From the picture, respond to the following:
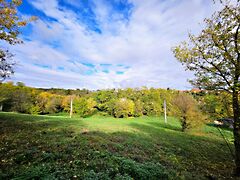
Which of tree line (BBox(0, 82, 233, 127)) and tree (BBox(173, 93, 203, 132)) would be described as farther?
tree line (BBox(0, 82, 233, 127))

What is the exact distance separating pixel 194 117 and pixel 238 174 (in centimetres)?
1412

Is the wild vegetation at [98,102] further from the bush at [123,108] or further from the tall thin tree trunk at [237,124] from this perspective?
the tall thin tree trunk at [237,124]

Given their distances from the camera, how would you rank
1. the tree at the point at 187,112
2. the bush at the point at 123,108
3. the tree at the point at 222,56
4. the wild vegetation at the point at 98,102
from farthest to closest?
Answer: the bush at the point at 123,108, the wild vegetation at the point at 98,102, the tree at the point at 187,112, the tree at the point at 222,56

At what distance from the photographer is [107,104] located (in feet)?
151

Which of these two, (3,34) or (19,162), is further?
(3,34)

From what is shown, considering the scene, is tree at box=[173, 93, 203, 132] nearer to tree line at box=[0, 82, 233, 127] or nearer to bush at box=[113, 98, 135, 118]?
tree line at box=[0, 82, 233, 127]

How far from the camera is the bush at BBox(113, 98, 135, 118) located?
43.1 m

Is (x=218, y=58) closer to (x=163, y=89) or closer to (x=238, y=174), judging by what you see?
(x=238, y=174)

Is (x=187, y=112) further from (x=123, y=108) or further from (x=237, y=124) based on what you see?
(x=123, y=108)

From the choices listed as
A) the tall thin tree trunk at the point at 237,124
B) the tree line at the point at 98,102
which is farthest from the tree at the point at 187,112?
the tree line at the point at 98,102

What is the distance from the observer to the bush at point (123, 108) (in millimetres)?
43147

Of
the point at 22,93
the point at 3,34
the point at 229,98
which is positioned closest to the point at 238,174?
the point at 229,98

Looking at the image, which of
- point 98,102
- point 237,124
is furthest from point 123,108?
point 237,124

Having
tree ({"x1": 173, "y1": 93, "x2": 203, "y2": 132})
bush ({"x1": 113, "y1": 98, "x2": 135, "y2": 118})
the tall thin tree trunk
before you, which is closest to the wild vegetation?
bush ({"x1": 113, "y1": 98, "x2": 135, "y2": 118})
